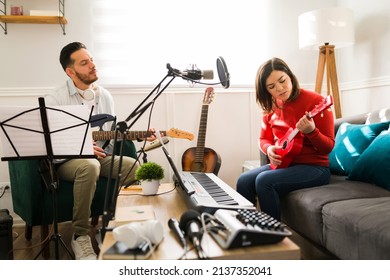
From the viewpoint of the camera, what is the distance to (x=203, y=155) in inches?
98.3

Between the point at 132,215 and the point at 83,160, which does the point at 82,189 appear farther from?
the point at 132,215

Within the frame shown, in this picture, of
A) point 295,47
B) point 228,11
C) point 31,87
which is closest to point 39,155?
point 31,87

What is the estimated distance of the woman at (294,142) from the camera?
162cm

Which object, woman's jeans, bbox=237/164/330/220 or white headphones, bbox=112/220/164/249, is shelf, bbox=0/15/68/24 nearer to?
woman's jeans, bbox=237/164/330/220

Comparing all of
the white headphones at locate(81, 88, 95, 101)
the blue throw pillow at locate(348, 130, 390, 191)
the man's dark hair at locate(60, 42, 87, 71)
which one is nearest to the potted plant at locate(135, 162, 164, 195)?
the white headphones at locate(81, 88, 95, 101)

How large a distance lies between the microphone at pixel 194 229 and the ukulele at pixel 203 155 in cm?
147

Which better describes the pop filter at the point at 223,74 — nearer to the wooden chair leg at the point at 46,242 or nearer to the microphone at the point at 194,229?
the microphone at the point at 194,229

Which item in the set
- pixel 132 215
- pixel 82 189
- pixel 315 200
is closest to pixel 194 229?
pixel 132 215

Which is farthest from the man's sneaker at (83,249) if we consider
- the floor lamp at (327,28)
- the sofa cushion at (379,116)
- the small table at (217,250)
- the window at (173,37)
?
the floor lamp at (327,28)

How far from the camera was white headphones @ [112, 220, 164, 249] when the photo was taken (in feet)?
2.86

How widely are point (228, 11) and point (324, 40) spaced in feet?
2.74

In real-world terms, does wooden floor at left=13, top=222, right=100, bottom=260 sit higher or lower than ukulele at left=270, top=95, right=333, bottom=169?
lower

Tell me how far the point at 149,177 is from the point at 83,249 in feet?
1.89

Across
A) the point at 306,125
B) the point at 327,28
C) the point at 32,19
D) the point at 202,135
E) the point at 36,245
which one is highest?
the point at 32,19
